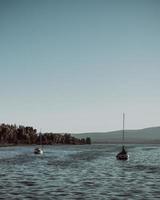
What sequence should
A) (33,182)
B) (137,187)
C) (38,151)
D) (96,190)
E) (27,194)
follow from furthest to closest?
1. (38,151)
2. (33,182)
3. (137,187)
4. (96,190)
5. (27,194)

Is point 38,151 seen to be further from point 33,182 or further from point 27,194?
point 27,194

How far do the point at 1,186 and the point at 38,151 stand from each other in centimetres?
11069

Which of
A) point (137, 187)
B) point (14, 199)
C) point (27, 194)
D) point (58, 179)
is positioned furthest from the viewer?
point (58, 179)

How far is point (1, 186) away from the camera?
47812 mm

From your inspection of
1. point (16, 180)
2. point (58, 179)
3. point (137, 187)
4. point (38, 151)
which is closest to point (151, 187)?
point (137, 187)

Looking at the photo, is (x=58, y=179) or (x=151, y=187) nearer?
(x=151, y=187)

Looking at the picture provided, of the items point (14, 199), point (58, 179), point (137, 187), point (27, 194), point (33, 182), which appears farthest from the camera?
point (58, 179)

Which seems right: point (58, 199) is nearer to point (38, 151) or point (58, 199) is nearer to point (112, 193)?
point (112, 193)

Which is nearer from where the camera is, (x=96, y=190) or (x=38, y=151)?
(x=96, y=190)

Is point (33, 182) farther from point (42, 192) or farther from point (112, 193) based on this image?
point (112, 193)

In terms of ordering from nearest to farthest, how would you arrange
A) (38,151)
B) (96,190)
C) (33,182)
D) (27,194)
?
1. (27,194)
2. (96,190)
3. (33,182)
4. (38,151)

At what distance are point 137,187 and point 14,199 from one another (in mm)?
16674

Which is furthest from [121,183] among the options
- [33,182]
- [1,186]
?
[1,186]

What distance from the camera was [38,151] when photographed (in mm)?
157875
